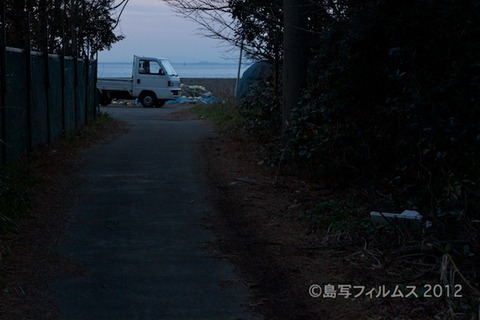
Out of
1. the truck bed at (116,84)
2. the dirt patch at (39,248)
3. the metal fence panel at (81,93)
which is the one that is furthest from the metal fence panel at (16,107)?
the truck bed at (116,84)

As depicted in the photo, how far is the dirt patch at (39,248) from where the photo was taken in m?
6.30

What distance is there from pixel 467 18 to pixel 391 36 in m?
2.13

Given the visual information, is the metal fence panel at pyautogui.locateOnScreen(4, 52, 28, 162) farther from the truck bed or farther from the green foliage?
the truck bed

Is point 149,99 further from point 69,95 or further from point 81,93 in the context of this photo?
point 69,95

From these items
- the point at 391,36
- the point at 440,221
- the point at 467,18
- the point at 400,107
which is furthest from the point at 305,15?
the point at 440,221

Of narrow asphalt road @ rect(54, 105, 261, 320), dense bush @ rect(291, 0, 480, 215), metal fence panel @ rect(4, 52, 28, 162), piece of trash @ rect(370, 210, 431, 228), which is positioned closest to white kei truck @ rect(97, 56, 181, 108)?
narrow asphalt road @ rect(54, 105, 261, 320)

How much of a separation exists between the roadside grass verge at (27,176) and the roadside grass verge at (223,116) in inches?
154

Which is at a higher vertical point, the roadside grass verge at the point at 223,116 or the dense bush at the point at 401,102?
the dense bush at the point at 401,102

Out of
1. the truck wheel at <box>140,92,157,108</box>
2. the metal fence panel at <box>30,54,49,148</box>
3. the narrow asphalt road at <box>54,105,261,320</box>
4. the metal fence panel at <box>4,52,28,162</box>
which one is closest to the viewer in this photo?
the narrow asphalt road at <box>54,105,261,320</box>

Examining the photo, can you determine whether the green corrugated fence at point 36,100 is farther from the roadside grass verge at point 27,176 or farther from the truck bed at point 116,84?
the truck bed at point 116,84

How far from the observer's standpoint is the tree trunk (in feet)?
42.3

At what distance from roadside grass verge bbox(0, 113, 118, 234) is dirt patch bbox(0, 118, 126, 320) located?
39mm

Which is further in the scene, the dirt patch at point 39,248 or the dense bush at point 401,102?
the dense bush at point 401,102

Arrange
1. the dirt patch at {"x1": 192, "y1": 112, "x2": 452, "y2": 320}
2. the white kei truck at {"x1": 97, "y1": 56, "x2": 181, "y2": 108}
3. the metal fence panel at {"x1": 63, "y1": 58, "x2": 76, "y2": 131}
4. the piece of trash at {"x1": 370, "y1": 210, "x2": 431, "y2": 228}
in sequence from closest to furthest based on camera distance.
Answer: the dirt patch at {"x1": 192, "y1": 112, "x2": 452, "y2": 320}
the piece of trash at {"x1": 370, "y1": 210, "x2": 431, "y2": 228}
the metal fence panel at {"x1": 63, "y1": 58, "x2": 76, "y2": 131}
the white kei truck at {"x1": 97, "y1": 56, "x2": 181, "y2": 108}
